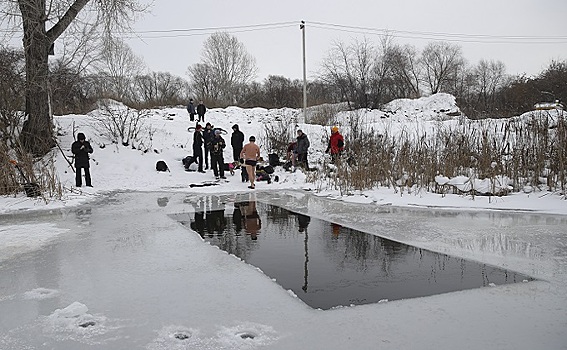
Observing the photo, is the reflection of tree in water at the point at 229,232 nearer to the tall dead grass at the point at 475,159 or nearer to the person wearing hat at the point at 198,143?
the tall dead grass at the point at 475,159

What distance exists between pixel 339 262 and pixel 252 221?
3521 millimetres

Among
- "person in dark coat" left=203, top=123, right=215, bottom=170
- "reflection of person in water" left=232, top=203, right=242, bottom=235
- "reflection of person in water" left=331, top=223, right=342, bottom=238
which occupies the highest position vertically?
"person in dark coat" left=203, top=123, right=215, bottom=170

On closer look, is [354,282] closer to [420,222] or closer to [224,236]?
[224,236]

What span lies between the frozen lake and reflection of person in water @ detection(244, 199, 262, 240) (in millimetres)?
280

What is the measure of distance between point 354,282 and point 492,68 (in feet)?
253

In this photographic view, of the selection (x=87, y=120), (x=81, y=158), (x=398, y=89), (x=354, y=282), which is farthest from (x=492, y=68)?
(x=354, y=282)

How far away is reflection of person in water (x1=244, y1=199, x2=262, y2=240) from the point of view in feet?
27.3

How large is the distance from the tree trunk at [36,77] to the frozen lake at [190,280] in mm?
9543

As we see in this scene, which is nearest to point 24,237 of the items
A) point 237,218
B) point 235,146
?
point 237,218

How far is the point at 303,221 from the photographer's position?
30.6ft

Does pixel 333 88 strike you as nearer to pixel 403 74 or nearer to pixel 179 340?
pixel 403 74

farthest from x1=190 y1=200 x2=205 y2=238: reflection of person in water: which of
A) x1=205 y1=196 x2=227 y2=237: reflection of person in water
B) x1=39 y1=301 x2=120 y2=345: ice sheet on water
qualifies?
x1=39 y1=301 x2=120 y2=345: ice sheet on water

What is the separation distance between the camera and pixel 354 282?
532 cm

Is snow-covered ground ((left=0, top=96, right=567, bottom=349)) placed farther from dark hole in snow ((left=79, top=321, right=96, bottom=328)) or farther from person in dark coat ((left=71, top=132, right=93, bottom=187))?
person in dark coat ((left=71, top=132, right=93, bottom=187))
